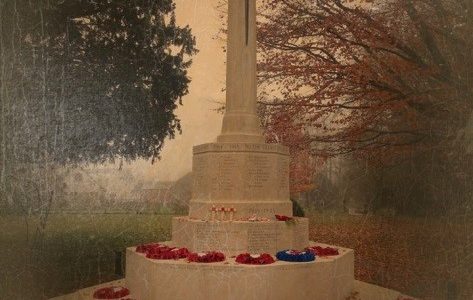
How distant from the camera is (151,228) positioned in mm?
7391

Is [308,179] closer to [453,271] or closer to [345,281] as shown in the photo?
[345,281]

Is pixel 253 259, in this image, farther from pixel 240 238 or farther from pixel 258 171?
pixel 258 171

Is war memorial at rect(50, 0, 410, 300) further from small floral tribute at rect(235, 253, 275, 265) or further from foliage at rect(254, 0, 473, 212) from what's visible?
foliage at rect(254, 0, 473, 212)

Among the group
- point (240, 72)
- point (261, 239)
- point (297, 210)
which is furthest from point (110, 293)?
point (240, 72)

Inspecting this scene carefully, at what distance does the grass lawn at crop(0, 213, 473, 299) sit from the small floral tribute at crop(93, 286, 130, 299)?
336 mm

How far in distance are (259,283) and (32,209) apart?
11.6 feet

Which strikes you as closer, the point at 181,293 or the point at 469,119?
the point at 181,293

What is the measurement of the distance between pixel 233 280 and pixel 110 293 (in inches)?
75.7

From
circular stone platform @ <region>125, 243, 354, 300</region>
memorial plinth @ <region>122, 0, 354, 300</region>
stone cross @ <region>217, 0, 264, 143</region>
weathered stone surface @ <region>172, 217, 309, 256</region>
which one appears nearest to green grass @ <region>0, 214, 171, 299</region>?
memorial plinth @ <region>122, 0, 354, 300</region>

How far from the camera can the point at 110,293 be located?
21.3ft

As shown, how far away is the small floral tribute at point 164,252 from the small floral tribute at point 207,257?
0.68ft

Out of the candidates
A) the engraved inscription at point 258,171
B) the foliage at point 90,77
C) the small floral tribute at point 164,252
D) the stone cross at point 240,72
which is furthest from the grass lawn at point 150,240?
the stone cross at point 240,72


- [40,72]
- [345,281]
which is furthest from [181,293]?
[40,72]

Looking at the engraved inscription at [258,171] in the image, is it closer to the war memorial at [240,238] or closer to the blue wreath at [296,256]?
the war memorial at [240,238]
